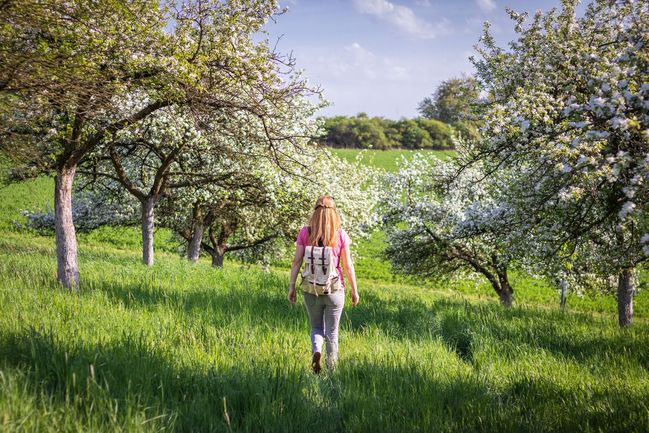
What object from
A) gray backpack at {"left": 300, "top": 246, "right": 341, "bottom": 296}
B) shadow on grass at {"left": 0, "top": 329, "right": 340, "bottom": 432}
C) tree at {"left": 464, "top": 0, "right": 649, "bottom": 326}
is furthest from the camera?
gray backpack at {"left": 300, "top": 246, "right": 341, "bottom": 296}

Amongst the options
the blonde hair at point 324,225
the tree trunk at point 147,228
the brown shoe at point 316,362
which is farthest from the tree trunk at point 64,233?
the tree trunk at point 147,228

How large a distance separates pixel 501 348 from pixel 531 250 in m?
7.62

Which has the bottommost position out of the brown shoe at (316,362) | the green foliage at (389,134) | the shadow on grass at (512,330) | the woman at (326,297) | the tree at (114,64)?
the shadow on grass at (512,330)

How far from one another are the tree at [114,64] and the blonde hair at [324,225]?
267 cm

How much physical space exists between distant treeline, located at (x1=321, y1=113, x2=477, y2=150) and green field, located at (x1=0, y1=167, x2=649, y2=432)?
74.7 meters

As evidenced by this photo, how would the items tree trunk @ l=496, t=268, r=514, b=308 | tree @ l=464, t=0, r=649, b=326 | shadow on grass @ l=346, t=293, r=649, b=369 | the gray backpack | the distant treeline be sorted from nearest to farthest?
tree @ l=464, t=0, r=649, b=326 < the gray backpack < shadow on grass @ l=346, t=293, r=649, b=369 < tree trunk @ l=496, t=268, r=514, b=308 < the distant treeline

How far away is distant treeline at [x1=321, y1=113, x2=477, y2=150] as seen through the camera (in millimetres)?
84500

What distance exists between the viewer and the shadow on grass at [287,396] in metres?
3.63

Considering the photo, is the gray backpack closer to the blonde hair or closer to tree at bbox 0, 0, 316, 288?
the blonde hair

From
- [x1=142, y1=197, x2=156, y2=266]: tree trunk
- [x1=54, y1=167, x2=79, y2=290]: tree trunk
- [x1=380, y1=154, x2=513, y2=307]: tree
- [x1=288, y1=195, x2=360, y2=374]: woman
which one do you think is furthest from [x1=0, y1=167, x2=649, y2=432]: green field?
[x1=380, y1=154, x2=513, y2=307]: tree

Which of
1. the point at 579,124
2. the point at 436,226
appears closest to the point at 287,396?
the point at 579,124

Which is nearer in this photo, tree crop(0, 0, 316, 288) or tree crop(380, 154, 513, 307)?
tree crop(0, 0, 316, 288)

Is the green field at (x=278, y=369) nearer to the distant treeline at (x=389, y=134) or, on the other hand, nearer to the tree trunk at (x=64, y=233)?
the tree trunk at (x=64, y=233)

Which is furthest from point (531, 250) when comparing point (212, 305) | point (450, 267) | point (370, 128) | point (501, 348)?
point (370, 128)
